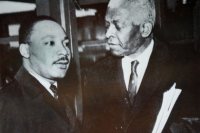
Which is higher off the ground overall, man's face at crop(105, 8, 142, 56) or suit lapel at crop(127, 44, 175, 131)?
man's face at crop(105, 8, 142, 56)

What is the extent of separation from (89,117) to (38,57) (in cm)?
30

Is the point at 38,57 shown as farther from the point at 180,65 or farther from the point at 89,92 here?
the point at 180,65

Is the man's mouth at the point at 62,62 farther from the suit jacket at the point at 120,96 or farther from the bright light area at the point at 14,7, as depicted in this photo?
the bright light area at the point at 14,7

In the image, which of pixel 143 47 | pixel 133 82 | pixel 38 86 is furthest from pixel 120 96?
pixel 38 86

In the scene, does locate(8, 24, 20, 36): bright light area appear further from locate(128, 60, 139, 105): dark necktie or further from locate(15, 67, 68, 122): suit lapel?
locate(128, 60, 139, 105): dark necktie

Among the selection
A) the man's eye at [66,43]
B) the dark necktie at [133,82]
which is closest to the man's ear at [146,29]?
the dark necktie at [133,82]

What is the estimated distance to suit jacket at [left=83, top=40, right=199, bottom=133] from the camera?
3.43 ft

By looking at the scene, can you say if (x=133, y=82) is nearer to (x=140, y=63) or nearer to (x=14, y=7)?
(x=140, y=63)

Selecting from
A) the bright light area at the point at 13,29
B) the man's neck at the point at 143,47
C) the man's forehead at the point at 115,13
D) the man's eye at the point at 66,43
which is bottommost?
the man's neck at the point at 143,47

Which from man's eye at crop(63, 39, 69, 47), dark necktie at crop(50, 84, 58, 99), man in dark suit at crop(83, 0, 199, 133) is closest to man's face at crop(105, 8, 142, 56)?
man in dark suit at crop(83, 0, 199, 133)

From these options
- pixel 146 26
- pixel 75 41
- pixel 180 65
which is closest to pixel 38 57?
pixel 75 41

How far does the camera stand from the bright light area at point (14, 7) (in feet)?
3.69

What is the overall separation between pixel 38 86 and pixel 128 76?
1.10 feet

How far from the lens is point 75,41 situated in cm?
111
